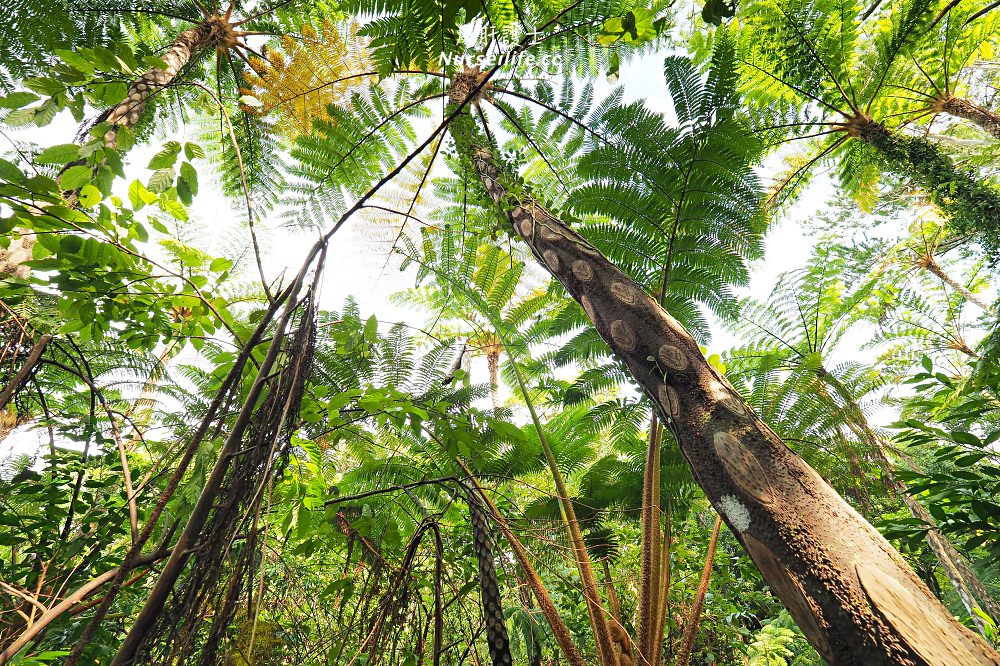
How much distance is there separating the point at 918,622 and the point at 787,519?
0.24m

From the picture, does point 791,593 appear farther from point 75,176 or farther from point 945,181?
point 945,181

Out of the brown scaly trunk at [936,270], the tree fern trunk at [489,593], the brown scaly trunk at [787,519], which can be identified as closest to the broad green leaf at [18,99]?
the tree fern trunk at [489,593]

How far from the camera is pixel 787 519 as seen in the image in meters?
0.94

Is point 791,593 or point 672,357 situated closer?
point 791,593

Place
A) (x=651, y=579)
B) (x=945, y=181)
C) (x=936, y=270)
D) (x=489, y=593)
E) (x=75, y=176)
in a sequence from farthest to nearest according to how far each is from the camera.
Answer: (x=936, y=270) < (x=945, y=181) < (x=651, y=579) < (x=489, y=593) < (x=75, y=176)

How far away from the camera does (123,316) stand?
1.40 metres

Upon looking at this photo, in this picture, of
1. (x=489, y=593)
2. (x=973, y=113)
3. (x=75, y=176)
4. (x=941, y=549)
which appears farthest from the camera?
(x=973, y=113)

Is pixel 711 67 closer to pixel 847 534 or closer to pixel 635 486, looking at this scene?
pixel 847 534

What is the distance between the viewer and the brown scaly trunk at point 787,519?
0.75m

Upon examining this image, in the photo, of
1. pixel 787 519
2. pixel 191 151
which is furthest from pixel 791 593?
pixel 191 151

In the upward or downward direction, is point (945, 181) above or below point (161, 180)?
above

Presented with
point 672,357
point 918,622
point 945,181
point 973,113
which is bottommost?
point 918,622

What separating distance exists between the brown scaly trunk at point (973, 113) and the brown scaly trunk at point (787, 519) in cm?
574

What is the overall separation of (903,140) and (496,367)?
5590 mm
